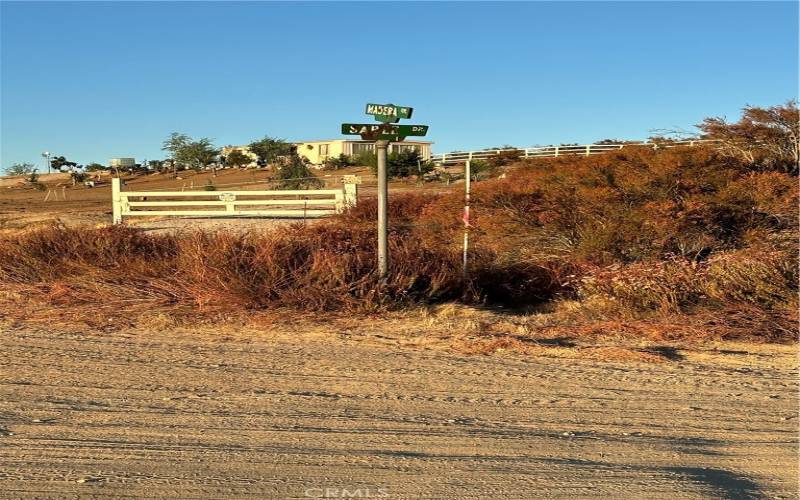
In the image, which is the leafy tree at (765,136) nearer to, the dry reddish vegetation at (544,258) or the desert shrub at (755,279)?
the dry reddish vegetation at (544,258)

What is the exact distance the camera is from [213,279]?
989cm

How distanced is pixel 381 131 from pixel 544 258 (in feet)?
12.0

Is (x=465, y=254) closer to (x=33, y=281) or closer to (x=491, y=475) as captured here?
(x=33, y=281)

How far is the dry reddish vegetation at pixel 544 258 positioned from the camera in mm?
9812

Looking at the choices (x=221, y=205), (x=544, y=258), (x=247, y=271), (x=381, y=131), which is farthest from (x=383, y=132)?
(x=221, y=205)

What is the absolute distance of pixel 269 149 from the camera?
77938 millimetres

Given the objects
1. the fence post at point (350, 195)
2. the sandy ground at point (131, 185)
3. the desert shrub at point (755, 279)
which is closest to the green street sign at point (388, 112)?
the desert shrub at point (755, 279)

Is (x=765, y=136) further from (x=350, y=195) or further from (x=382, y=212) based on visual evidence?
(x=350, y=195)

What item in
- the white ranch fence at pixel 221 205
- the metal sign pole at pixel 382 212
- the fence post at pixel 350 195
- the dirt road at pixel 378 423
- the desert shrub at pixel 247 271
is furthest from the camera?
the white ranch fence at pixel 221 205

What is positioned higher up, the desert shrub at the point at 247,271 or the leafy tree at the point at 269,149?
the leafy tree at the point at 269,149

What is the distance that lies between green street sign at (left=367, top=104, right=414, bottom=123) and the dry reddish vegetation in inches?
74.4

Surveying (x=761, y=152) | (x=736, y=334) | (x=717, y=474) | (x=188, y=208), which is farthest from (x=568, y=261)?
(x=188, y=208)

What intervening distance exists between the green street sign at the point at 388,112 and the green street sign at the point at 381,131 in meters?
0.08

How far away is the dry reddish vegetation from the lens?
981 cm
